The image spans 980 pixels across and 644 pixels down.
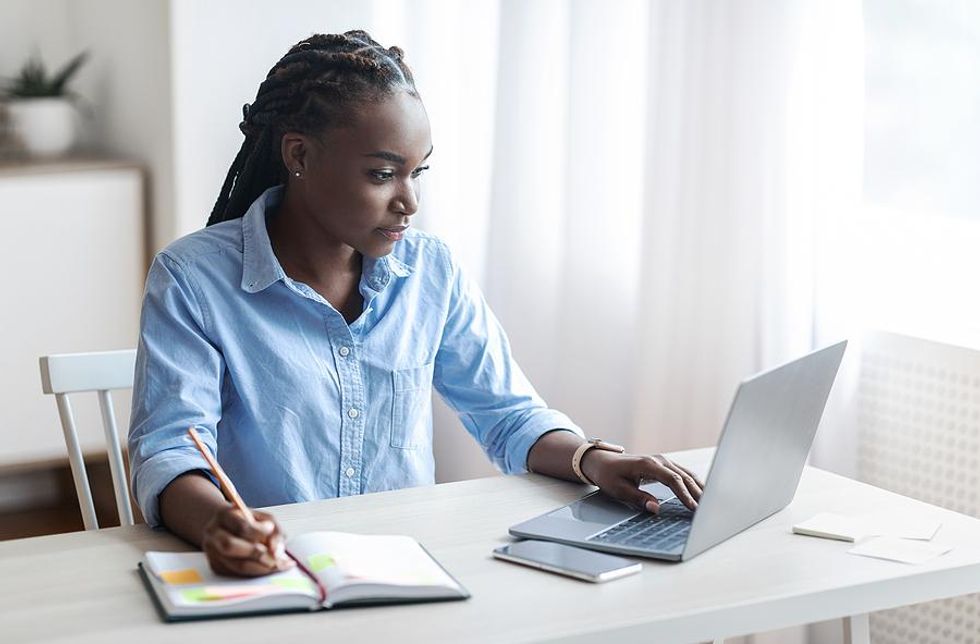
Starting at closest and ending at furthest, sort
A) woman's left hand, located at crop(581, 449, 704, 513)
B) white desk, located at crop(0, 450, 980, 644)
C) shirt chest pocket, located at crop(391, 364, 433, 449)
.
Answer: white desk, located at crop(0, 450, 980, 644) < woman's left hand, located at crop(581, 449, 704, 513) < shirt chest pocket, located at crop(391, 364, 433, 449)

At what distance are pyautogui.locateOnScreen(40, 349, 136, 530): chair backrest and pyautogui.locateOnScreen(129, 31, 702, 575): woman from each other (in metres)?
0.26

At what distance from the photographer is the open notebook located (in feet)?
4.33

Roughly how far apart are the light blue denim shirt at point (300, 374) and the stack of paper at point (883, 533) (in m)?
0.41

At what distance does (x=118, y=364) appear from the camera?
6.63ft

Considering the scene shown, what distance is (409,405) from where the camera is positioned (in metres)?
1.89

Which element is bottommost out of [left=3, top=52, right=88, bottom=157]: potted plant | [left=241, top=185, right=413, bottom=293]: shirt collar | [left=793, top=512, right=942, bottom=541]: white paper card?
[left=793, top=512, right=942, bottom=541]: white paper card

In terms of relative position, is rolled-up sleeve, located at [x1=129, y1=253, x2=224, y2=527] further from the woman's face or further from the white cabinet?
the white cabinet

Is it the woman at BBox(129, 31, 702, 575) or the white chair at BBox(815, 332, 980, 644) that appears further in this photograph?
the white chair at BBox(815, 332, 980, 644)

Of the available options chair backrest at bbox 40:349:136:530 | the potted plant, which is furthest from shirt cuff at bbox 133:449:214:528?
the potted plant

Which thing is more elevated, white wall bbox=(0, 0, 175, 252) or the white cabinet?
white wall bbox=(0, 0, 175, 252)

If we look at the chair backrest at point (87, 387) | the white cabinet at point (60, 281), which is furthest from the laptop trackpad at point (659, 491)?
the white cabinet at point (60, 281)

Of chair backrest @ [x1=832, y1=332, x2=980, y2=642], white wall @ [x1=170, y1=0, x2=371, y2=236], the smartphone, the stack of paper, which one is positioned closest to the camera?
the smartphone

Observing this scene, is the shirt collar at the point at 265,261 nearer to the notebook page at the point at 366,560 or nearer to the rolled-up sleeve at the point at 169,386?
the rolled-up sleeve at the point at 169,386

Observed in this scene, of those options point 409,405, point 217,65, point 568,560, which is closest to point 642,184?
point 217,65
